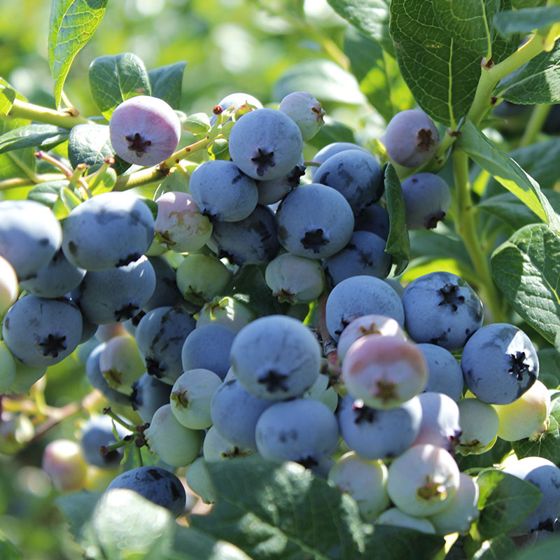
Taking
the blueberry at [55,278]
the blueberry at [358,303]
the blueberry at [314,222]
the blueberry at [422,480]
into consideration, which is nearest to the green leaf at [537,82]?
the blueberry at [314,222]

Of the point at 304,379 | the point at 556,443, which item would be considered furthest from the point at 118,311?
the point at 556,443

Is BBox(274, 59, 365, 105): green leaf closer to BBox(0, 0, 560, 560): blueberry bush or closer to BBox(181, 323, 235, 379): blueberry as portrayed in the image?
BBox(0, 0, 560, 560): blueberry bush

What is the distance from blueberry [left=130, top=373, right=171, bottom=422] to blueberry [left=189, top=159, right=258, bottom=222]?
1.06 feet

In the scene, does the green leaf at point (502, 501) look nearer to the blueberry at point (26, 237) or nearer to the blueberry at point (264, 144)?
the blueberry at point (264, 144)

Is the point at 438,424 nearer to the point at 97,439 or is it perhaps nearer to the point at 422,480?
the point at 422,480

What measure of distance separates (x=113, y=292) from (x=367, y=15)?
0.89 meters

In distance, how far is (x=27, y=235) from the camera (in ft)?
3.35

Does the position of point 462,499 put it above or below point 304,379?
below

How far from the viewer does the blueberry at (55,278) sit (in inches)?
44.3

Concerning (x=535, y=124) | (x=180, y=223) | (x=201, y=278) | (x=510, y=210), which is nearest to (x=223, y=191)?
(x=180, y=223)

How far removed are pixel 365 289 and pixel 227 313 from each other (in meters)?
0.26

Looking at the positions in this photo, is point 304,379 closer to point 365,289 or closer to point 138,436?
point 365,289

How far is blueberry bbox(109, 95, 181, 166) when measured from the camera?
1311mm

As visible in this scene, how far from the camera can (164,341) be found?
1.38 meters
